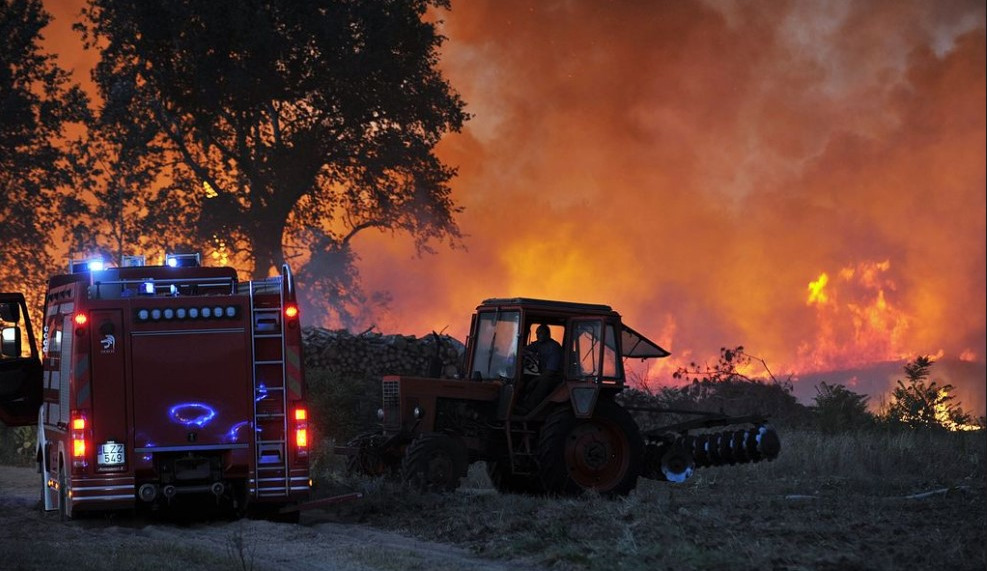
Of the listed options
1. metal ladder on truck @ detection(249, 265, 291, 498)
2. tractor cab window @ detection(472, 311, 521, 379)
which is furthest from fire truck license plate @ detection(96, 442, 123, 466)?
tractor cab window @ detection(472, 311, 521, 379)

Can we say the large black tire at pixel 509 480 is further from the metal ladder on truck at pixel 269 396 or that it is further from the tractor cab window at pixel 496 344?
the metal ladder on truck at pixel 269 396

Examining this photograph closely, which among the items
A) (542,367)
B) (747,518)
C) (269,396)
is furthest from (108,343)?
(747,518)

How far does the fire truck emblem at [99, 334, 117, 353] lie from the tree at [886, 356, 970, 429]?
17.9m

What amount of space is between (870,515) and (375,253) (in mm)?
29301

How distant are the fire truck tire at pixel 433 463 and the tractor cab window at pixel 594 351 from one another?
82.1 inches

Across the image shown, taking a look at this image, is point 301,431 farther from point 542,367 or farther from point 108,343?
point 542,367

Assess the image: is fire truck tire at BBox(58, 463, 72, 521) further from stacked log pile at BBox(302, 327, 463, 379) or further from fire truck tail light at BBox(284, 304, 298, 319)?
stacked log pile at BBox(302, 327, 463, 379)

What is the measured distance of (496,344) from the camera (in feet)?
60.7

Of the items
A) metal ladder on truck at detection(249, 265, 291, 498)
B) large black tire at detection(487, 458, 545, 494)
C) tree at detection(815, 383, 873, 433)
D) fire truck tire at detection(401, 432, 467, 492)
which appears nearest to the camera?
metal ladder on truck at detection(249, 265, 291, 498)

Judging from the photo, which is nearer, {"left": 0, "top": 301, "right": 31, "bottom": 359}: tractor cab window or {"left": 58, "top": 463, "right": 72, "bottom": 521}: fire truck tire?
{"left": 58, "top": 463, "right": 72, "bottom": 521}: fire truck tire

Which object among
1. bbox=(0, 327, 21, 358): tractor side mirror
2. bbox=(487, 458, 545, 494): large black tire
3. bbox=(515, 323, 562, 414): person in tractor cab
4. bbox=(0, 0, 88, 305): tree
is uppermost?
bbox=(0, 0, 88, 305): tree

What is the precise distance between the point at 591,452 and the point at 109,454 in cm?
656

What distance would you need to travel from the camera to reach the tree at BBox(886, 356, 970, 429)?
89.9 ft

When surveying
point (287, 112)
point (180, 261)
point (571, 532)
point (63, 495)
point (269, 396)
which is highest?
point (287, 112)
